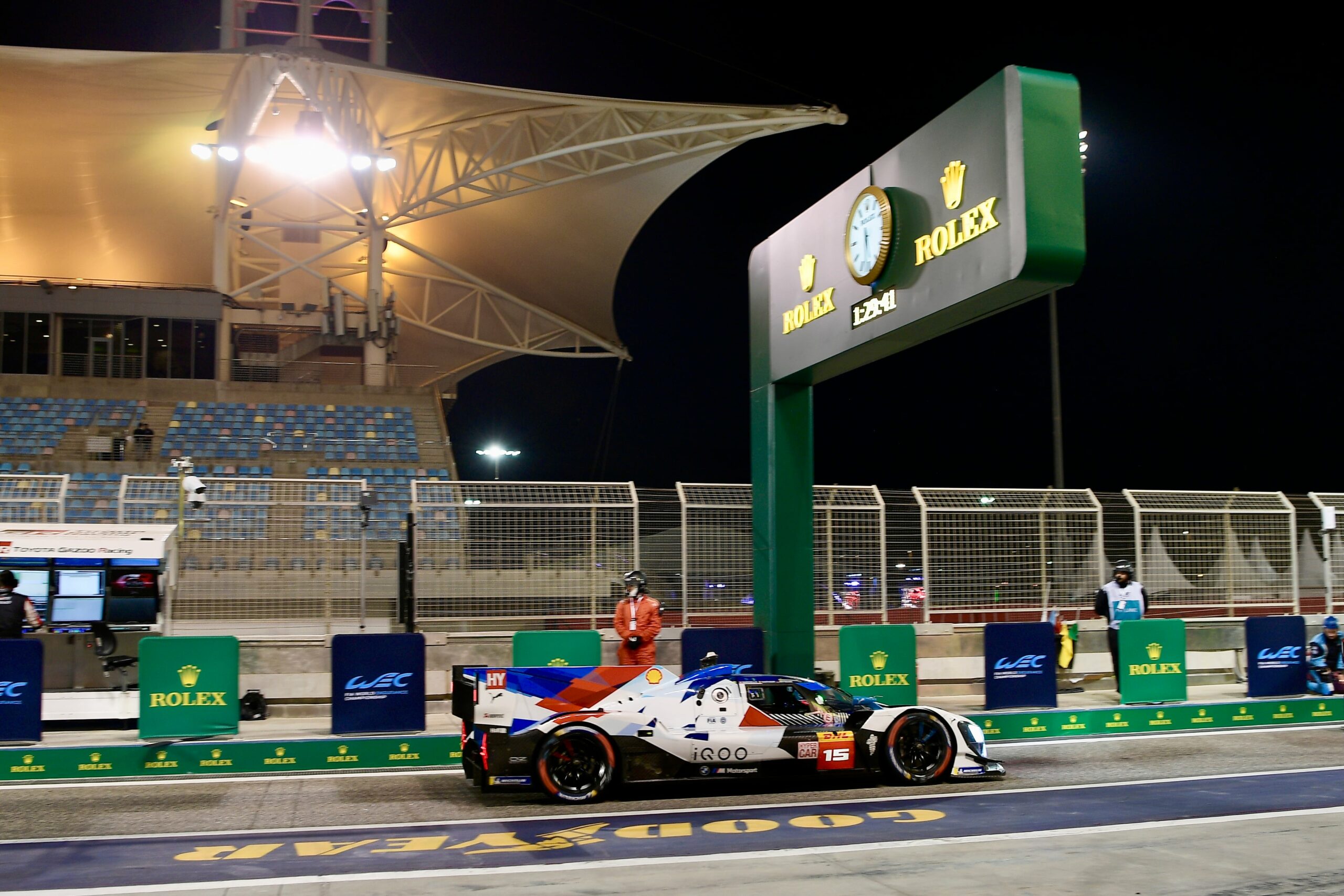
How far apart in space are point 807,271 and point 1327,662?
30.3 ft

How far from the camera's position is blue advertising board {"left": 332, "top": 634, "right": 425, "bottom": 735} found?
1212cm

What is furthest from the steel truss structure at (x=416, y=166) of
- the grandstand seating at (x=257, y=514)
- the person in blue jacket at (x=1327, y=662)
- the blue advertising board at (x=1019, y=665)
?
the blue advertising board at (x=1019, y=665)

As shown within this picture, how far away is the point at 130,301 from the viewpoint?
38031mm

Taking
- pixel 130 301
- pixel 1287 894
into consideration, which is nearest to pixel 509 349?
pixel 130 301

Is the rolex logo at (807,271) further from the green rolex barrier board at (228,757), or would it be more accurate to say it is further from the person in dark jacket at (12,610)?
the person in dark jacket at (12,610)

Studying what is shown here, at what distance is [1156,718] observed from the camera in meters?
13.9

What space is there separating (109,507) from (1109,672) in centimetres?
1468

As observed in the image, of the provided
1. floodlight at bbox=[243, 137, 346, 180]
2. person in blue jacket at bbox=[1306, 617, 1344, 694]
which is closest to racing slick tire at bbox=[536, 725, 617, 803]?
person in blue jacket at bbox=[1306, 617, 1344, 694]

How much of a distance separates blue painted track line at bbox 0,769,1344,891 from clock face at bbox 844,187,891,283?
500 centimetres

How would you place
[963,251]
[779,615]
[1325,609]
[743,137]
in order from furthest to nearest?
[743,137]
[1325,609]
[779,615]
[963,251]

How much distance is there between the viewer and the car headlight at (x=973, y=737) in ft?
34.3

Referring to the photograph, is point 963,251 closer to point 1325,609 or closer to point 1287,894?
point 1287,894

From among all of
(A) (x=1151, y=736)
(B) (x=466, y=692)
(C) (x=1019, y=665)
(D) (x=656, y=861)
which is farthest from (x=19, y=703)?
(A) (x=1151, y=736)

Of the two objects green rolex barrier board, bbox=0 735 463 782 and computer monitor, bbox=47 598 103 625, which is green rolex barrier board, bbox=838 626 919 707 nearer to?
green rolex barrier board, bbox=0 735 463 782
